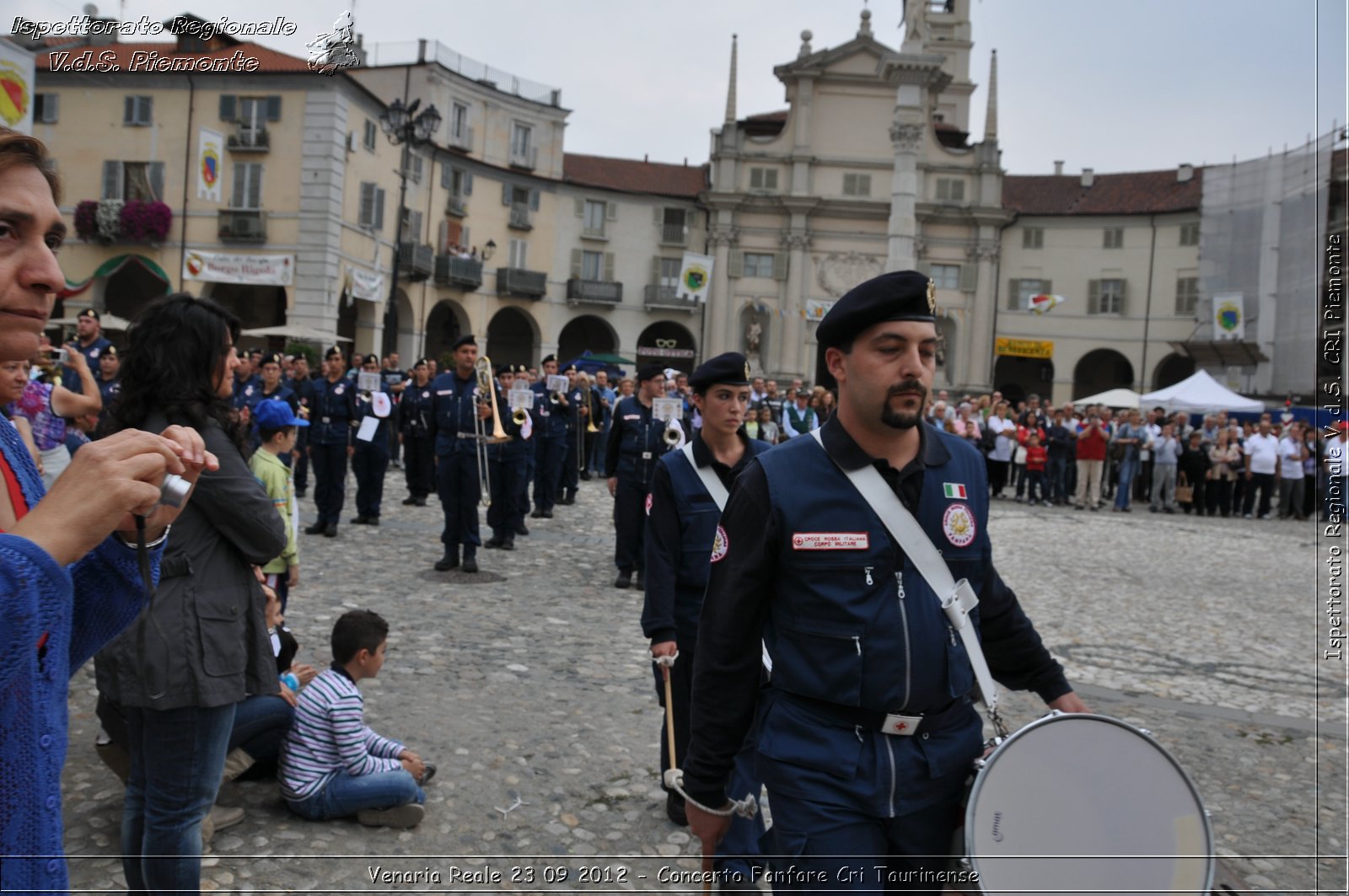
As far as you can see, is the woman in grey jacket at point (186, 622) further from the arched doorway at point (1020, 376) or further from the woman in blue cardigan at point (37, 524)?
the arched doorway at point (1020, 376)

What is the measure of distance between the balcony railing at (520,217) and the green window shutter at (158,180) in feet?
66.1

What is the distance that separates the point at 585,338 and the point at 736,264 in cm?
957

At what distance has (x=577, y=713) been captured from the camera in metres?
6.44

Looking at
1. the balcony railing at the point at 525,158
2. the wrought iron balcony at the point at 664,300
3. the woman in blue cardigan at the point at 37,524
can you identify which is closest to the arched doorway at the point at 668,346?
the wrought iron balcony at the point at 664,300

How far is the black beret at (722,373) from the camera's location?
5.54 m

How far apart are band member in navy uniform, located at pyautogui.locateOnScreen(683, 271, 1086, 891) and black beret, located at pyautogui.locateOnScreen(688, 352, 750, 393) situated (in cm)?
244

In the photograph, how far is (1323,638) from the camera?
385 inches

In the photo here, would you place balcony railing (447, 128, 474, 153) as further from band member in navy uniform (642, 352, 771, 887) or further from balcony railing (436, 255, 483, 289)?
band member in navy uniform (642, 352, 771, 887)

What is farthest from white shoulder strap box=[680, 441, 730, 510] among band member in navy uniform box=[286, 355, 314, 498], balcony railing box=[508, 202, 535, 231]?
balcony railing box=[508, 202, 535, 231]

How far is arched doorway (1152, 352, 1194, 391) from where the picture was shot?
2219 inches

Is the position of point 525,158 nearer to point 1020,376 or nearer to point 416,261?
point 416,261

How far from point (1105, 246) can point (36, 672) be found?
6255cm

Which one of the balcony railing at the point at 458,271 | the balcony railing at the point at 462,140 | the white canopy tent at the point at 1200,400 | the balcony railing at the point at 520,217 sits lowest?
the white canopy tent at the point at 1200,400

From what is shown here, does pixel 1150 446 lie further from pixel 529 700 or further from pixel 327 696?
pixel 327 696
